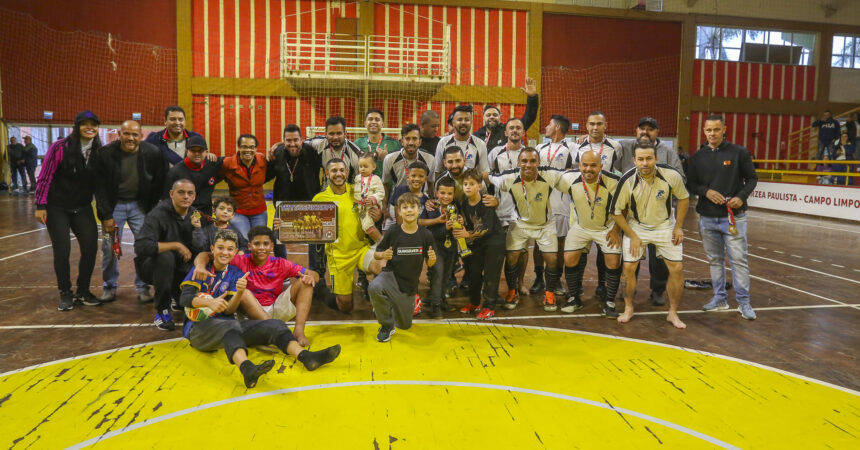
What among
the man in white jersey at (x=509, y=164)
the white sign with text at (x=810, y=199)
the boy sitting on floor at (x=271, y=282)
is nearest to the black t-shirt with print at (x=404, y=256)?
the boy sitting on floor at (x=271, y=282)

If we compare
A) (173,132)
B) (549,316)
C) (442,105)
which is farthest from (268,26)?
(549,316)

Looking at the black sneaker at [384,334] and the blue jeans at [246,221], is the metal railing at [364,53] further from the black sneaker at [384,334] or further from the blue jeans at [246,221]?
the black sneaker at [384,334]

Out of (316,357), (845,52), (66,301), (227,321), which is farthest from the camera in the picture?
(845,52)

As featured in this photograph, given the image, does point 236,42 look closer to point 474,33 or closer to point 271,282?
point 474,33

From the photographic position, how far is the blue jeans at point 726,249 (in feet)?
19.2

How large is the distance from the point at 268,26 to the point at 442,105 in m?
7.24

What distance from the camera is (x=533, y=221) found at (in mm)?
6191

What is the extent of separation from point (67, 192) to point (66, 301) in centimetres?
118

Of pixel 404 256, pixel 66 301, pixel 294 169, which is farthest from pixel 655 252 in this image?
pixel 66 301

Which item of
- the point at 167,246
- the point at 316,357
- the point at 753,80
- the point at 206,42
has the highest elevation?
the point at 206,42

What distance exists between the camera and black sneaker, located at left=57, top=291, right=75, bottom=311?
19.1ft

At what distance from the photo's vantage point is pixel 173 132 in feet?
21.7

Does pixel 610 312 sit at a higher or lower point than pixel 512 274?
lower

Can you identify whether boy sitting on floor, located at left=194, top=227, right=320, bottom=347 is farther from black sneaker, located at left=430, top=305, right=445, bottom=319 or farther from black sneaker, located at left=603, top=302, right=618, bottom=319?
black sneaker, located at left=603, top=302, right=618, bottom=319
